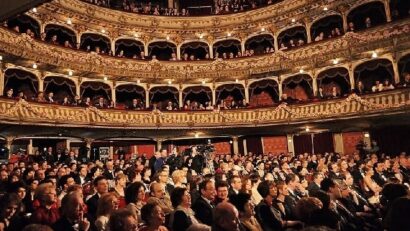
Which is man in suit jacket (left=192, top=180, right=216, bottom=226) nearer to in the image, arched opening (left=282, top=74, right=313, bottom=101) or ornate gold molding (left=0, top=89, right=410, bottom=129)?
ornate gold molding (left=0, top=89, right=410, bottom=129)

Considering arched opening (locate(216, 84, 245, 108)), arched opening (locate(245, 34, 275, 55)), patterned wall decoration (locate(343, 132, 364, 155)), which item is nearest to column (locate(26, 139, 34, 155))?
arched opening (locate(216, 84, 245, 108))

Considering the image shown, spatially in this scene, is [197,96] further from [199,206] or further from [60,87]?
[199,206]

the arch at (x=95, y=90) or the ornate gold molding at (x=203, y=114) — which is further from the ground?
the arch at (x=95, y=90)

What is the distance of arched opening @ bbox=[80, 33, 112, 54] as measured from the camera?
67.2ft

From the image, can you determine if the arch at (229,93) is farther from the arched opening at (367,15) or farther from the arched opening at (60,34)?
the arched opening at (60,34)

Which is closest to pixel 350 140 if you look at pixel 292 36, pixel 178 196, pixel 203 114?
pixel 292 36

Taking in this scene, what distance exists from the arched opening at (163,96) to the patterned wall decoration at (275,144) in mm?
6549

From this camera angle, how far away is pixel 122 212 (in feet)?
9.03

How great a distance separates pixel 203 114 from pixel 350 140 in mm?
8443

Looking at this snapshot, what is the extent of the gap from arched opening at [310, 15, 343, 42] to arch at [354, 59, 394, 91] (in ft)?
8.94

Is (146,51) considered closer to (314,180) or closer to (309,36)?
(309,36)

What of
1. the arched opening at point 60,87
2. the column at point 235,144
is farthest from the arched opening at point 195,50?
the arched opening at point 60,87

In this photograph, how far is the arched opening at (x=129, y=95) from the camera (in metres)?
21.1

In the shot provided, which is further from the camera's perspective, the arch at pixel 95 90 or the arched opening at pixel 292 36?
the arched opening at pixel 292 36
